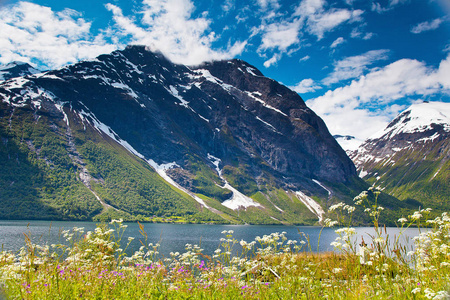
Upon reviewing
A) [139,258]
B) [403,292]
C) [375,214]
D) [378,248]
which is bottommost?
[139,258]

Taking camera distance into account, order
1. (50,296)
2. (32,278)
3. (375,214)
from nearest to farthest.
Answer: (50,296) → (375,214) → (32,278)

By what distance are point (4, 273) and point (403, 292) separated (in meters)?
8.01

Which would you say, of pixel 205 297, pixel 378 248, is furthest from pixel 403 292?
pixel 205 297

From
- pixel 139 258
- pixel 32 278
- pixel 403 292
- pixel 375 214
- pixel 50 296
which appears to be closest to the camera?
pixel 403 292

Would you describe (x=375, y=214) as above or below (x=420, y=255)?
above

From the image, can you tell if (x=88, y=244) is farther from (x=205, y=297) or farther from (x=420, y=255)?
(x=420, y=255)

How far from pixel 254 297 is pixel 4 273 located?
5.62 m

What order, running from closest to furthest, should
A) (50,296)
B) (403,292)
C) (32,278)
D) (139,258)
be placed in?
(403,292)
(50,296)
(32,278)
(139,258)

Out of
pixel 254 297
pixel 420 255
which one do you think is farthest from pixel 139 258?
pixel 420 255

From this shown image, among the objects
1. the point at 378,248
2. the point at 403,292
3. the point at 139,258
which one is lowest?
the point at 139,258

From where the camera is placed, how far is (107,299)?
195 inches

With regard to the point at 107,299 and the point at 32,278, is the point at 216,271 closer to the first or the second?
the point at 107,299

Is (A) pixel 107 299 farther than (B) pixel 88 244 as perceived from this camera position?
No

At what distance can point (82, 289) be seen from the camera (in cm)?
541
